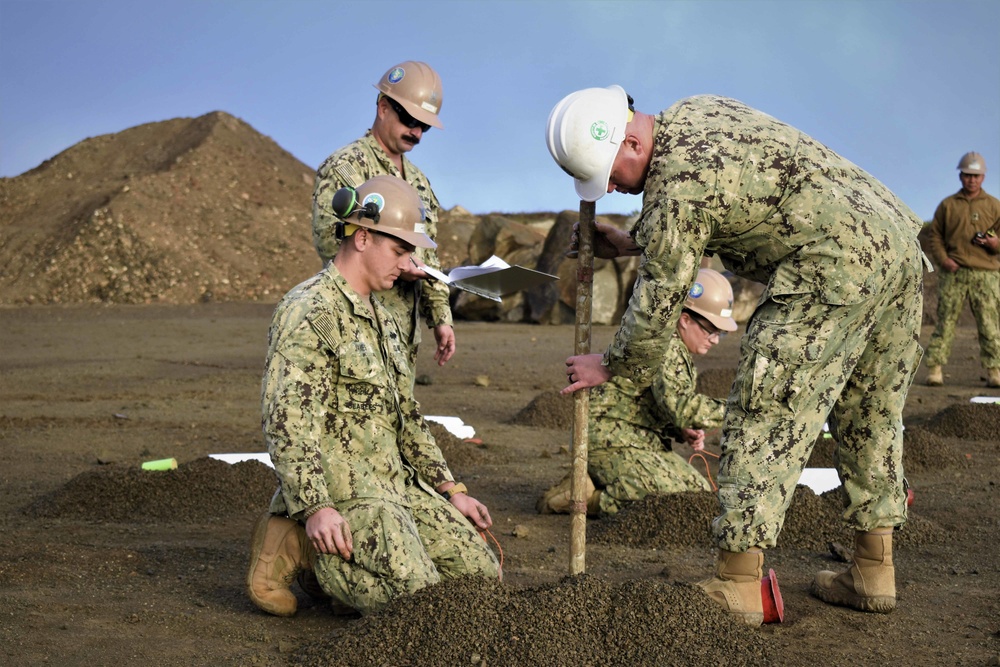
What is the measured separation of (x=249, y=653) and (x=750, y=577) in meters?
1.92

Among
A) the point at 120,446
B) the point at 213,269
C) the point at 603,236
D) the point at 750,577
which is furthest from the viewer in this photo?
the point at 213,269

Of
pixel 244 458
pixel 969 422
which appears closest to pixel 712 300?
pixel 244 458

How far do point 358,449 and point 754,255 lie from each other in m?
1.76

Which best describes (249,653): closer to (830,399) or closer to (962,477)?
(830,399)

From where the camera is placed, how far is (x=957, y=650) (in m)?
4.25

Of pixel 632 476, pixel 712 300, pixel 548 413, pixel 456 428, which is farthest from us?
pixel 548 413

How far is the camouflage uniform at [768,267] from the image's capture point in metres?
4.14

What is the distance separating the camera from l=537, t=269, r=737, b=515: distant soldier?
6430 millimetres

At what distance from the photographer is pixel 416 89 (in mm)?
6031

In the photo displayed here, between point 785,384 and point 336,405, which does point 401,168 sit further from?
point 785,384

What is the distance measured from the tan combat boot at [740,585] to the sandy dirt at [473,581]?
5.2 inches

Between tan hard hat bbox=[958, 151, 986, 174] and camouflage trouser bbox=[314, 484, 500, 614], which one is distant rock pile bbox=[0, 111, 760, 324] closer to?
tan hard hat bbox=[958, 151, 986, 174]

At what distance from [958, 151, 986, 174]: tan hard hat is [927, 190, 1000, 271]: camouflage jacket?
324 millimetres

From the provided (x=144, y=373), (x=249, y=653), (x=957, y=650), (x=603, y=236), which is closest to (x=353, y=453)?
(x=249, y=653)
